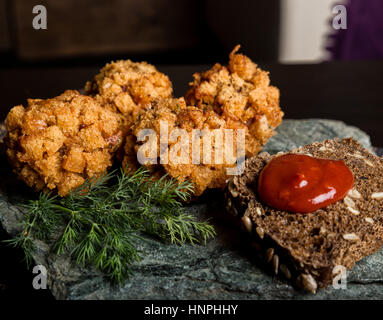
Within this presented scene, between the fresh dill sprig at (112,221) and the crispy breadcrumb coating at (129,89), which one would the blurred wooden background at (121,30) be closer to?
the crispy breadcrumb coating at (129,89)

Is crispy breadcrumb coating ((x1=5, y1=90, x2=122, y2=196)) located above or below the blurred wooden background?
below

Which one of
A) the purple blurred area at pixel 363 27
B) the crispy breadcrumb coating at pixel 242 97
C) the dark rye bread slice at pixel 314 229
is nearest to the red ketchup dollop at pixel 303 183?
the dark rye bread slice at pixel 314 229

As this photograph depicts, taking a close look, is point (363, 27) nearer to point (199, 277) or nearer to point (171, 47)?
point (171, 47)

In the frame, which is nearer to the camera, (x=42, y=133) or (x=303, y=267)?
(x=303, y=267)

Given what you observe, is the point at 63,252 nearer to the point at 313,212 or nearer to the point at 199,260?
the point at 199,260

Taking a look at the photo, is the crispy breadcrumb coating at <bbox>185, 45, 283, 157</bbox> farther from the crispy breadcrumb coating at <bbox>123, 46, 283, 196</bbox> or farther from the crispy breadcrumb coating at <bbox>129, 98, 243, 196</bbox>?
the crispy breadcrumb coating at <bbox>129, 98, 243, 196</bbox>

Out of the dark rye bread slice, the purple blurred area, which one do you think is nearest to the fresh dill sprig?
the dark rye bread slice

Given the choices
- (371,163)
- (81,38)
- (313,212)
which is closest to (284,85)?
(371,163)

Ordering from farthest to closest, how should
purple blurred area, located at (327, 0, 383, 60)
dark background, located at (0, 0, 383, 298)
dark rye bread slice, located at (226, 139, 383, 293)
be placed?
purple blurred area, located at (327, 0, 383, 60) < dark background, located at (0, 0, 383, 298) < dark rye bread slice, located at (226, 139, 383, 293)
